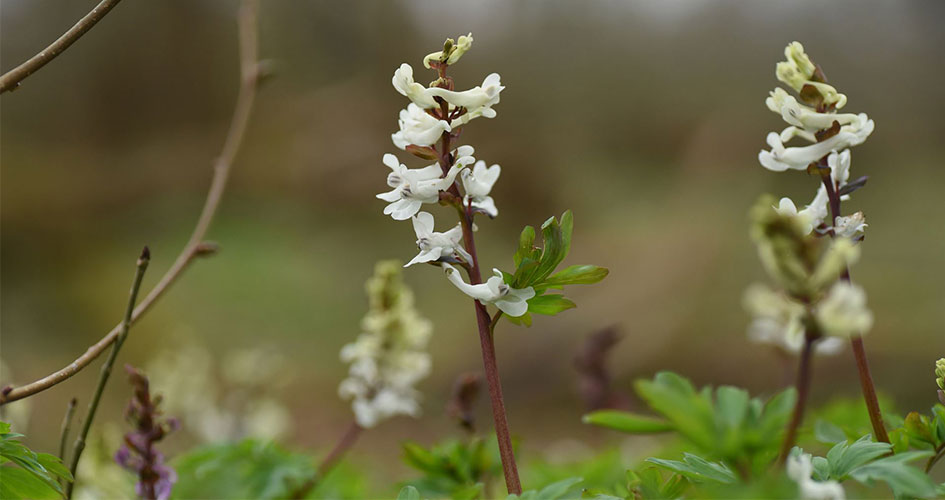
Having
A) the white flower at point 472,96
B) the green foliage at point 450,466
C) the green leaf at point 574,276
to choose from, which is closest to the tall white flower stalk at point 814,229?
the green leaf at point 574,276

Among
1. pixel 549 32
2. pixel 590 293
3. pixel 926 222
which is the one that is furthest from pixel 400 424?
pixel 926 222

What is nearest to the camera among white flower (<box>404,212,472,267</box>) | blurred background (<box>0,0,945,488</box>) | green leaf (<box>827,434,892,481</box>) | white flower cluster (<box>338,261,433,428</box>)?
green leaf (<box>827,434,892,481</box>)

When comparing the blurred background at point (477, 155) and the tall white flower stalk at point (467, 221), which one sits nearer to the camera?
the tall white flower stalk at point (467, 221)

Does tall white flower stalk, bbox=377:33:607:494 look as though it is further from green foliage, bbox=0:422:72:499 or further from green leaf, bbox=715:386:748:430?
green foliage, bbox=0:422:72:499

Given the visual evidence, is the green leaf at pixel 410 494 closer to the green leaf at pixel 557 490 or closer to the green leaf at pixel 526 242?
the green leaf at pixel 557 490

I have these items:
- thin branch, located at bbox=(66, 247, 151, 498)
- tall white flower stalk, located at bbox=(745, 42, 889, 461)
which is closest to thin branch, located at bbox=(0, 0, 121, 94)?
thin branch, located at bbox=(66, 247, 151, 498)

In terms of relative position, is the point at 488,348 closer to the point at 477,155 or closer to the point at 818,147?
the point at 818,147
